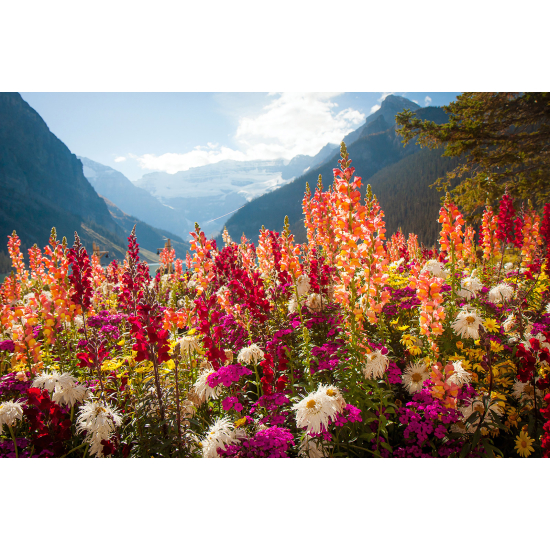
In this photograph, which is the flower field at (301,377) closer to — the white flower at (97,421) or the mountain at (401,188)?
the white flower at (97,421)

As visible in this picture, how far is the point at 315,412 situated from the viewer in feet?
6.75

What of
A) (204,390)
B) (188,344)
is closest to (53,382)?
(188,344)

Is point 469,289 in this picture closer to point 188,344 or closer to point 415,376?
point 415,376

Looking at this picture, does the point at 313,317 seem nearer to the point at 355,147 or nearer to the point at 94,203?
the point at 355,147

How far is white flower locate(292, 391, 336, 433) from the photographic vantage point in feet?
6.70

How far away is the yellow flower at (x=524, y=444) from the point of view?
2158mm

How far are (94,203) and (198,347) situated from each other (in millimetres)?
109355

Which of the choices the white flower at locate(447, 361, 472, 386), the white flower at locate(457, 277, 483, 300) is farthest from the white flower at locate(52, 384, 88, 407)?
the white flower at locate(457, 277, 483, 300)

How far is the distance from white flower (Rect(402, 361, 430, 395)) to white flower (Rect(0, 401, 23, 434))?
3.27 m

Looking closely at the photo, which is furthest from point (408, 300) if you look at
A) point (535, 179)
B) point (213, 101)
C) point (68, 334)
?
point (535, 179)

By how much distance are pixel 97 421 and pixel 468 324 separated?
344 centimetres

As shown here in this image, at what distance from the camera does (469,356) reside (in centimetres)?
271

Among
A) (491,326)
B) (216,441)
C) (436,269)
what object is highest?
(436,269)

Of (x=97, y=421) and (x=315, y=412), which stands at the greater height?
(x=315, y=412)
